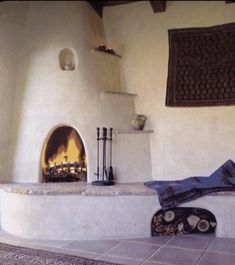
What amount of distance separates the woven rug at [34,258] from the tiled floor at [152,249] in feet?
0.36

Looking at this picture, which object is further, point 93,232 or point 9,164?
point 9,164

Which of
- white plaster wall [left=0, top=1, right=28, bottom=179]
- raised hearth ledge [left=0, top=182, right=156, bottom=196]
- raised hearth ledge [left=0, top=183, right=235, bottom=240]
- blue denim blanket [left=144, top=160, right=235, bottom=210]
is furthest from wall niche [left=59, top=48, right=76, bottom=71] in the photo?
blue denim blanket [left=144, top=160, right=235, bottom=210]

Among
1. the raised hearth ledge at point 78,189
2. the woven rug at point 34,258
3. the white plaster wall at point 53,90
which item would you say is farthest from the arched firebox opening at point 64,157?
the woven rug at point 34,258

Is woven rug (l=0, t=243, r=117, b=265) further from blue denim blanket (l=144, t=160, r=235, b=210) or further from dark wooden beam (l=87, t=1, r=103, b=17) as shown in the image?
dark wooden beam (l=87, t=1, r=103, b=17)

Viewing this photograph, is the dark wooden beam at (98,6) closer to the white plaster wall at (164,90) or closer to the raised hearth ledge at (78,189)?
the white plaster wall at (164,90)

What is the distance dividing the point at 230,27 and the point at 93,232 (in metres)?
2.79

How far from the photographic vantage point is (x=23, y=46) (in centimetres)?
417

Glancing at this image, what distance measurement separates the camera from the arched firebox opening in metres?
4.13

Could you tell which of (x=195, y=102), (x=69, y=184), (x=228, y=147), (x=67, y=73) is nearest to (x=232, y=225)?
(x=228, y=147)

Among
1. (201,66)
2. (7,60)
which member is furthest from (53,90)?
(201,66)

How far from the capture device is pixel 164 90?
4.21m

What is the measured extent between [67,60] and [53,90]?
45cm

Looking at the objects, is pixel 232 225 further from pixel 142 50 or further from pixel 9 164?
pixel 9 164

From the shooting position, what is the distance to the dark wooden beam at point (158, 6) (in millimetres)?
4118
